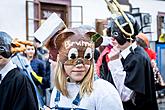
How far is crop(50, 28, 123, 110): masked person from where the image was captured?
2.48 metres

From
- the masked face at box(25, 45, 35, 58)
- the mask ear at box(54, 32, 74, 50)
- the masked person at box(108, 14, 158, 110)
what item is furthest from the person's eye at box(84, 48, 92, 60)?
the masked face at box(25, 45, 35, 58)

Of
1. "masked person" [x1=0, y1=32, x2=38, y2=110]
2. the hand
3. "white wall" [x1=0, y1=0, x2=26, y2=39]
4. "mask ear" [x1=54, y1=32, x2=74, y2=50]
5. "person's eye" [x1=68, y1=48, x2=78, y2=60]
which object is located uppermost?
"white wall" [x1=0, y1=0, x2=26, y2=39]

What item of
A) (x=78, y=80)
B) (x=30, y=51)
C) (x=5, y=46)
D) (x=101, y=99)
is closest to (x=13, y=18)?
(x=30, y=51)

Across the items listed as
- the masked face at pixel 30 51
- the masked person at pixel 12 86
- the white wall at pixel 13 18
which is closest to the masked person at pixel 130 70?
the masked person at pixel 12 86

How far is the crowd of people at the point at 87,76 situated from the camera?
2.52 metres

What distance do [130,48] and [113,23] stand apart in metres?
0.24

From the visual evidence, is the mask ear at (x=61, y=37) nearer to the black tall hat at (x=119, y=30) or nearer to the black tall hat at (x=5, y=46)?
the black tall hat at (x=5, y=46)

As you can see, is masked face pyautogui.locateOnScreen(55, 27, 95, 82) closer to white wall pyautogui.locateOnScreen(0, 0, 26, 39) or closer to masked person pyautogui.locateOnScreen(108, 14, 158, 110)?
masked person pyautogui.locateOnScreen(108, 14, 158, 110)

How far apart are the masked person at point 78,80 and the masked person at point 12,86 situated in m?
0.70

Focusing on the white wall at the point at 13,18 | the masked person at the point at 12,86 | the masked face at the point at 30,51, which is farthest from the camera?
the white wall at the point at 13,18

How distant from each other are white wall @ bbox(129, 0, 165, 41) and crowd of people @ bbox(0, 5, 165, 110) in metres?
10.8

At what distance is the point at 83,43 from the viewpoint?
8.59ft

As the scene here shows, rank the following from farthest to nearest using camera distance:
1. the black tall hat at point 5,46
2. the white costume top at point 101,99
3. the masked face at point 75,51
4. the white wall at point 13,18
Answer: the white wall at point 13,18 → the black tall hat at point 5,46 → the masked face at point 75,51 → the white costume top at point 101,99

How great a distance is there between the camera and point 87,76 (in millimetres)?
2576
